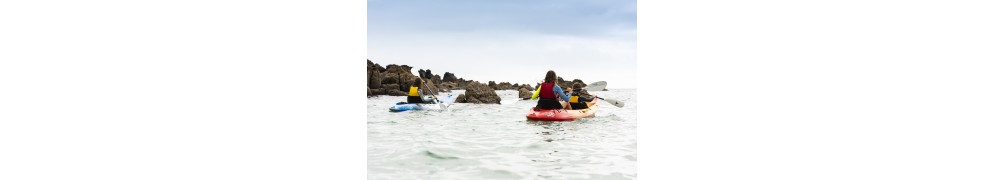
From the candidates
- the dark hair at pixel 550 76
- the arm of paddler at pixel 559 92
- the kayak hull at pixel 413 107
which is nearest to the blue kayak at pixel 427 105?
the kayak hull at pixel 413 107

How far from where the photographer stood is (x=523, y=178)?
4.33 meters

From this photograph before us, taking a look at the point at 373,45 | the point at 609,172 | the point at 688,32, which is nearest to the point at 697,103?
the point at 688,32

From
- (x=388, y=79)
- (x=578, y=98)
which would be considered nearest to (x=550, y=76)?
(x=578, y=98)

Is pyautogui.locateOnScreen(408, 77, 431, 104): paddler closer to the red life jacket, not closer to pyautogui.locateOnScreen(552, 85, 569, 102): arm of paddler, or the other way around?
the red life jacket

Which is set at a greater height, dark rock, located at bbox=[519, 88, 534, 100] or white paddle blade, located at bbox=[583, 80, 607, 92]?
white paddle blade, located at bbox=[583, 80, 607, 92]

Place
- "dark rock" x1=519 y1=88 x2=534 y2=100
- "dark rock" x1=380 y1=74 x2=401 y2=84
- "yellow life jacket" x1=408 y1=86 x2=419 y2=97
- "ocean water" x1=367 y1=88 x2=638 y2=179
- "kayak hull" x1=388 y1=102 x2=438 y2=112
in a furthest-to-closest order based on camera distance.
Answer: "yellow life jacket" x1=408 y1=86 x2=419 y2=97
"kayak hull" x1=388 y1=102 x2=438 y2=112
"dark rock" x1=519 y1=88 x2=534 y2=100
"dark rock" x1=380 y1=74 x2=401 y2=84
"ocean water" x1=367 y1=88 x2=638 y2=179

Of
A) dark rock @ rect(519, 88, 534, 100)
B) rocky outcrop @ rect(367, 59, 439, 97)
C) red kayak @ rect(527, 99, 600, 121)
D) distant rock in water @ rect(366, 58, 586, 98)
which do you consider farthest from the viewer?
red kayak @ rect(527, 99, 600, 121)

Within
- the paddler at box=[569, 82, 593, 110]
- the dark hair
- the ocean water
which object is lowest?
the ocean water

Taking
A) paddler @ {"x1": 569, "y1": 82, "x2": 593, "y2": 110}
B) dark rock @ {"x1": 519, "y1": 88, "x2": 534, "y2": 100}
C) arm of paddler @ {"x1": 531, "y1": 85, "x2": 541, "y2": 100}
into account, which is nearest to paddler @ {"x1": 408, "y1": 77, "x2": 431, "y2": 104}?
dark rock @ {"x1": 519, "y1": 88, "x2": 534, "y2": 100}

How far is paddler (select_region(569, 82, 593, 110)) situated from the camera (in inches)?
343

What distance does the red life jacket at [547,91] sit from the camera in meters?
8.52

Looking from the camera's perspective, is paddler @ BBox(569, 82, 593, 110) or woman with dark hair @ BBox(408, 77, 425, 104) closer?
paddler @ BBox(569, 82, 593, 110)

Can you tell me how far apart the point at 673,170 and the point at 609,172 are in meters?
0.70
